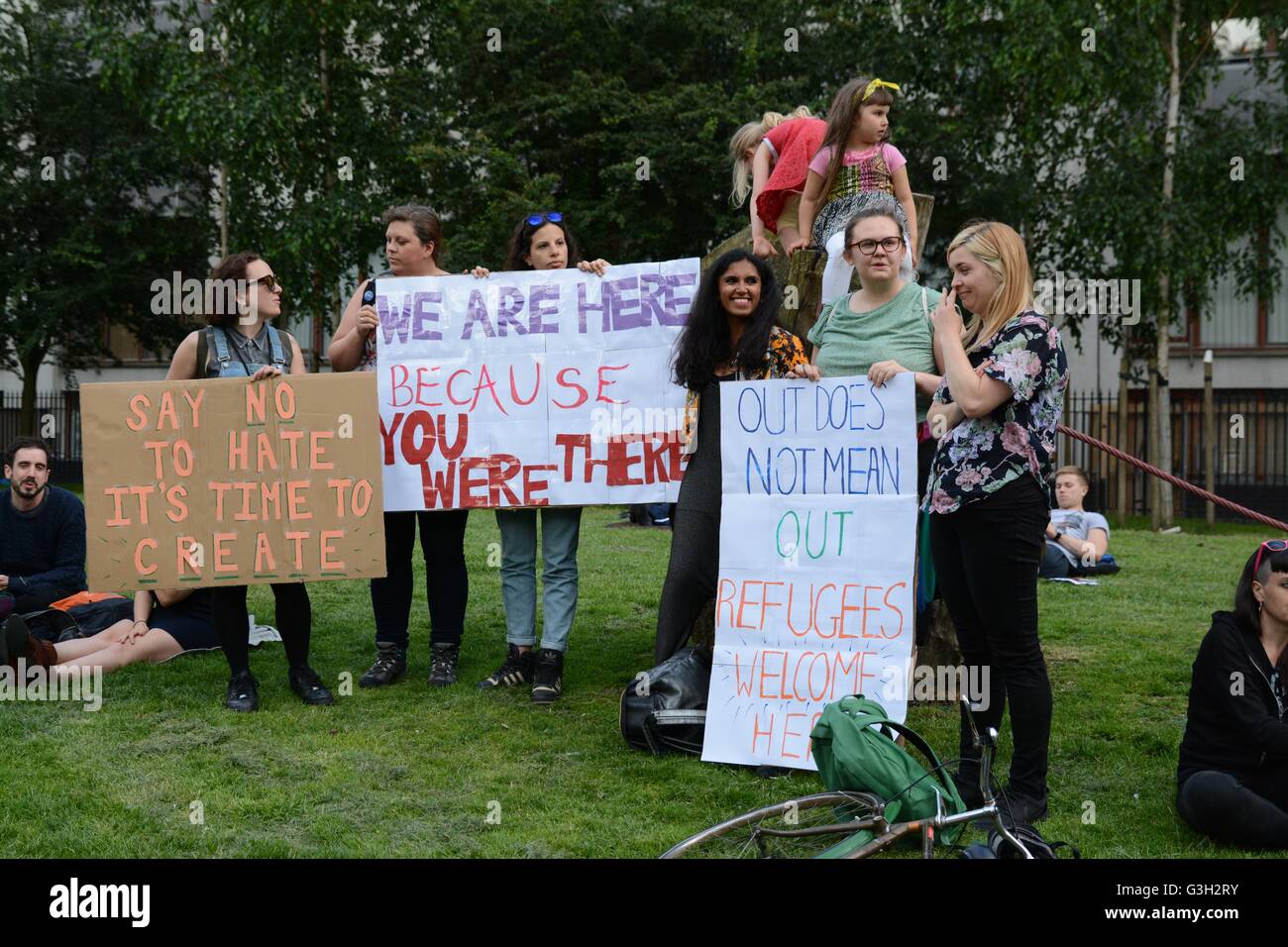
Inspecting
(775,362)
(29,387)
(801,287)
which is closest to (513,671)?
(775,362)

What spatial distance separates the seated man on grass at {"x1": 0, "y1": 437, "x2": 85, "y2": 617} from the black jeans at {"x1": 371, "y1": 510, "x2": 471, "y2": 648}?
2.13m

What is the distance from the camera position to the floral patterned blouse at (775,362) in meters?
5.29

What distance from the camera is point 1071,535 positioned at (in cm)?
1021

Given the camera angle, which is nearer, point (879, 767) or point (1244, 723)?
point (879, 767)

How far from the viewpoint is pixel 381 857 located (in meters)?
3.90

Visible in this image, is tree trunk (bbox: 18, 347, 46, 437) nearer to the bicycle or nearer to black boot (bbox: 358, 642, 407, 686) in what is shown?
Result: black boot (bbox: 358, 642, 407, 686)

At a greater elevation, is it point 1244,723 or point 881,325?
point 881,325

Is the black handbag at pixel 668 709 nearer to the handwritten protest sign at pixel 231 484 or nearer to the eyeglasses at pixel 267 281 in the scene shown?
Result: the handwritten protest sign at pixel 231 484

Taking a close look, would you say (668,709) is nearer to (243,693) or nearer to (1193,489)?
(243,693)

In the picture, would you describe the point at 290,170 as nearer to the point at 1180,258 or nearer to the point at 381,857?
the point at 1180,258

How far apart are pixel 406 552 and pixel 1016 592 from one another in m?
3.10

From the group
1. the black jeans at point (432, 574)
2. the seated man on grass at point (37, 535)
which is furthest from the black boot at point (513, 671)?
the seated man on grass at point (37, 535)

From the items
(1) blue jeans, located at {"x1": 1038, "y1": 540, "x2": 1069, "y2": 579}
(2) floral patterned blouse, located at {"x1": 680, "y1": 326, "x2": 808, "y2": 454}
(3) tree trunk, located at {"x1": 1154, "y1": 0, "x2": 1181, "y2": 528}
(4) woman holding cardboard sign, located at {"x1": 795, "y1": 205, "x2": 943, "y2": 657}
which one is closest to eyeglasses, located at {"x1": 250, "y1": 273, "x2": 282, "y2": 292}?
(2) floral patterned blouse, located at {"x1": 680, "y1": 326, "x2": 808, "y2": 454}

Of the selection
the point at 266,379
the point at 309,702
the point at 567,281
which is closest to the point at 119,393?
the point at 266,379
